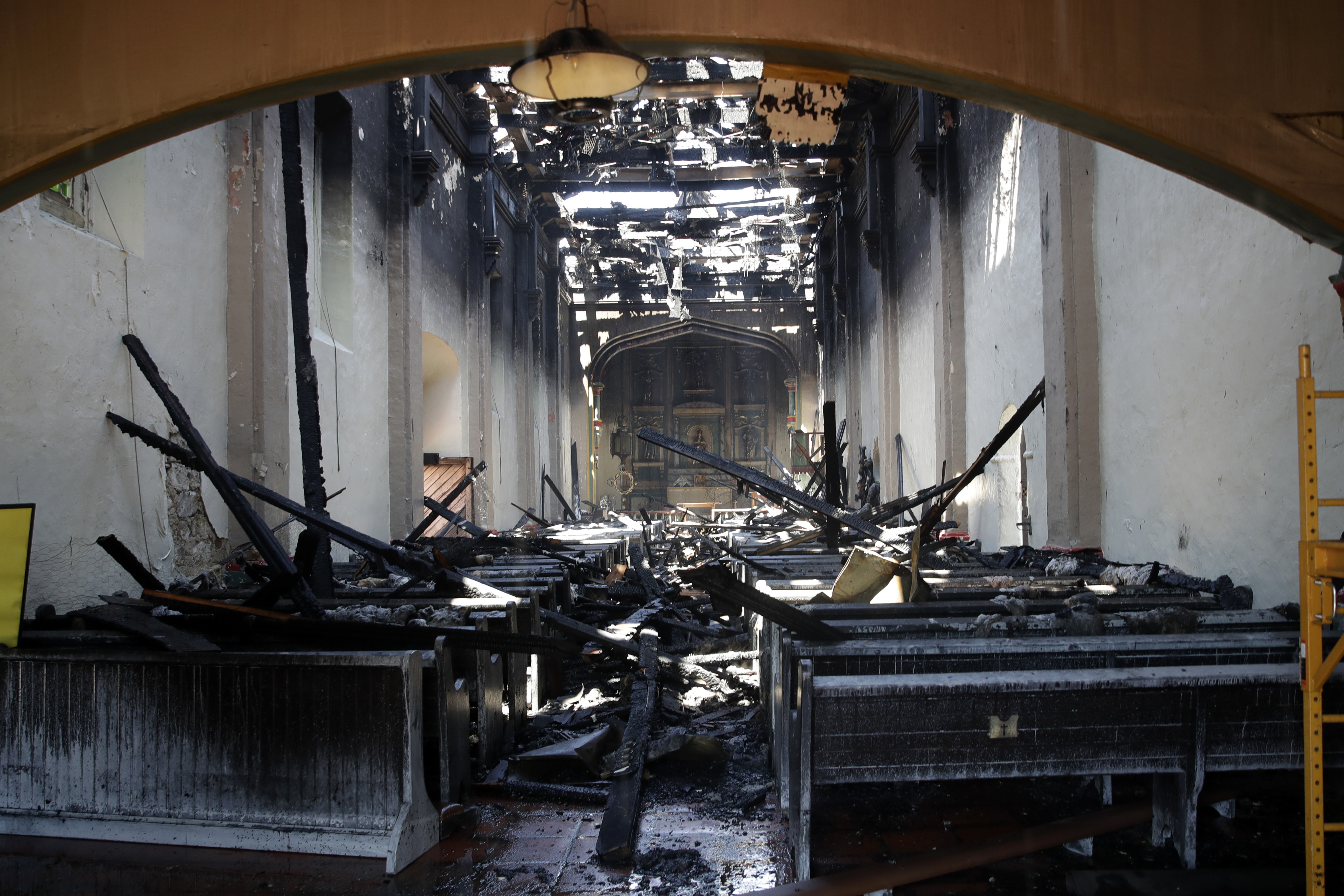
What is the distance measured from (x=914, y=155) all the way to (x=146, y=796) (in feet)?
33.9

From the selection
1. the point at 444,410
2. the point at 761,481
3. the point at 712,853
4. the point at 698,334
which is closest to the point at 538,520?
the point at 444,410

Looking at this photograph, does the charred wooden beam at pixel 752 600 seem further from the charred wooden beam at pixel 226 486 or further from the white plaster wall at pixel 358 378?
the white plaster wall at pixel 358 378

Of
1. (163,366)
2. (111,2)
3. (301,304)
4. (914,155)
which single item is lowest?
(163,366)

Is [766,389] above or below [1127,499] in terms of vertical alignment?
above

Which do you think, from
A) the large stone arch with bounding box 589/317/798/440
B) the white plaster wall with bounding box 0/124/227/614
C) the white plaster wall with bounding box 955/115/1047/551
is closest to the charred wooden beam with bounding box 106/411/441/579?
the white plaster wall with bounding box 0/124/227/614

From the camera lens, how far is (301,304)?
521 cm

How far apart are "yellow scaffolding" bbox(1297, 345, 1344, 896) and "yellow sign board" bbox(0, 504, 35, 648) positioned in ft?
14.6

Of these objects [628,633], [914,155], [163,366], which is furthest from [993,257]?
[163,366]

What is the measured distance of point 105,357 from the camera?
16.2 feet

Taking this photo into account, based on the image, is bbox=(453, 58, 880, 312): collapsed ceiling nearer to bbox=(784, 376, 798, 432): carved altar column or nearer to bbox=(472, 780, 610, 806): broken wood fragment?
bbox=(784, 376, 798, 432): carved altar column

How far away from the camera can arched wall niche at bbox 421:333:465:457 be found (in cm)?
1307

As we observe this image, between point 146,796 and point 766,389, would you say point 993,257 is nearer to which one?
point 146,796

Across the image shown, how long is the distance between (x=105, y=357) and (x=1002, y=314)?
25.4ft

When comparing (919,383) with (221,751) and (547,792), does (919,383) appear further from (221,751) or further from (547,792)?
(221,751)
